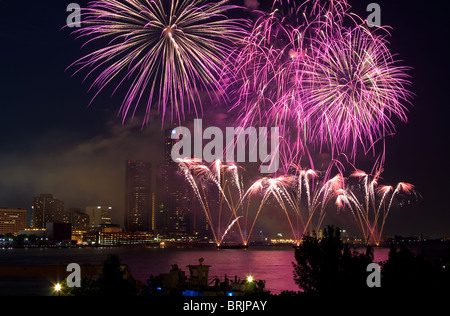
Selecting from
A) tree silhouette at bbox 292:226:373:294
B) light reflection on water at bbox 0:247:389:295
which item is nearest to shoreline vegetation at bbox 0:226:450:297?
tree silhouette at bbox 292:226:373:294

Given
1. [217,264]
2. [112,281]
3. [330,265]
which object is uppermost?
[330,265]

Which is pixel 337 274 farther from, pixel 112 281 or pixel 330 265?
pixel 112 281

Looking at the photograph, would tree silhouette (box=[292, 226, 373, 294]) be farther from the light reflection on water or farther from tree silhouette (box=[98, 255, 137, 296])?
the light reflection on water

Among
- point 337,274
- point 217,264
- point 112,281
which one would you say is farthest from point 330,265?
point 217,264

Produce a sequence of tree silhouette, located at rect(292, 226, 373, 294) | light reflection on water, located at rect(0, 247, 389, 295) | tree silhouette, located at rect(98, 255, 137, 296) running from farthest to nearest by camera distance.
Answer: light reflection on water, located at rect(0, 247, 389, 295) → tree silhouette, located at rect(292, 226, 373, 294) → tree silhouette, located at rect(98, 255, 137, 296)

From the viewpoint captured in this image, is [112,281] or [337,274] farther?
[337,274]

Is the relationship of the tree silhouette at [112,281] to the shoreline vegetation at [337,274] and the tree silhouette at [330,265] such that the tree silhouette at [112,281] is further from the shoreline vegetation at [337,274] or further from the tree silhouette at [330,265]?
the tree silhouette at [330,265]

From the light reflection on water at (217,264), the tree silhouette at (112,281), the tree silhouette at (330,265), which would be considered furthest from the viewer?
the light reflection on water at (217,264)

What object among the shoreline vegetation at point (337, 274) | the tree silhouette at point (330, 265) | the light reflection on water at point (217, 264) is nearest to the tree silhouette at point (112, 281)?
the shoreline vegetation at point (337, 274)

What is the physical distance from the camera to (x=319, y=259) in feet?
64.8

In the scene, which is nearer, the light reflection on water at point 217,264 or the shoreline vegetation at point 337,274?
the shoreline vegetation at point 337,274
